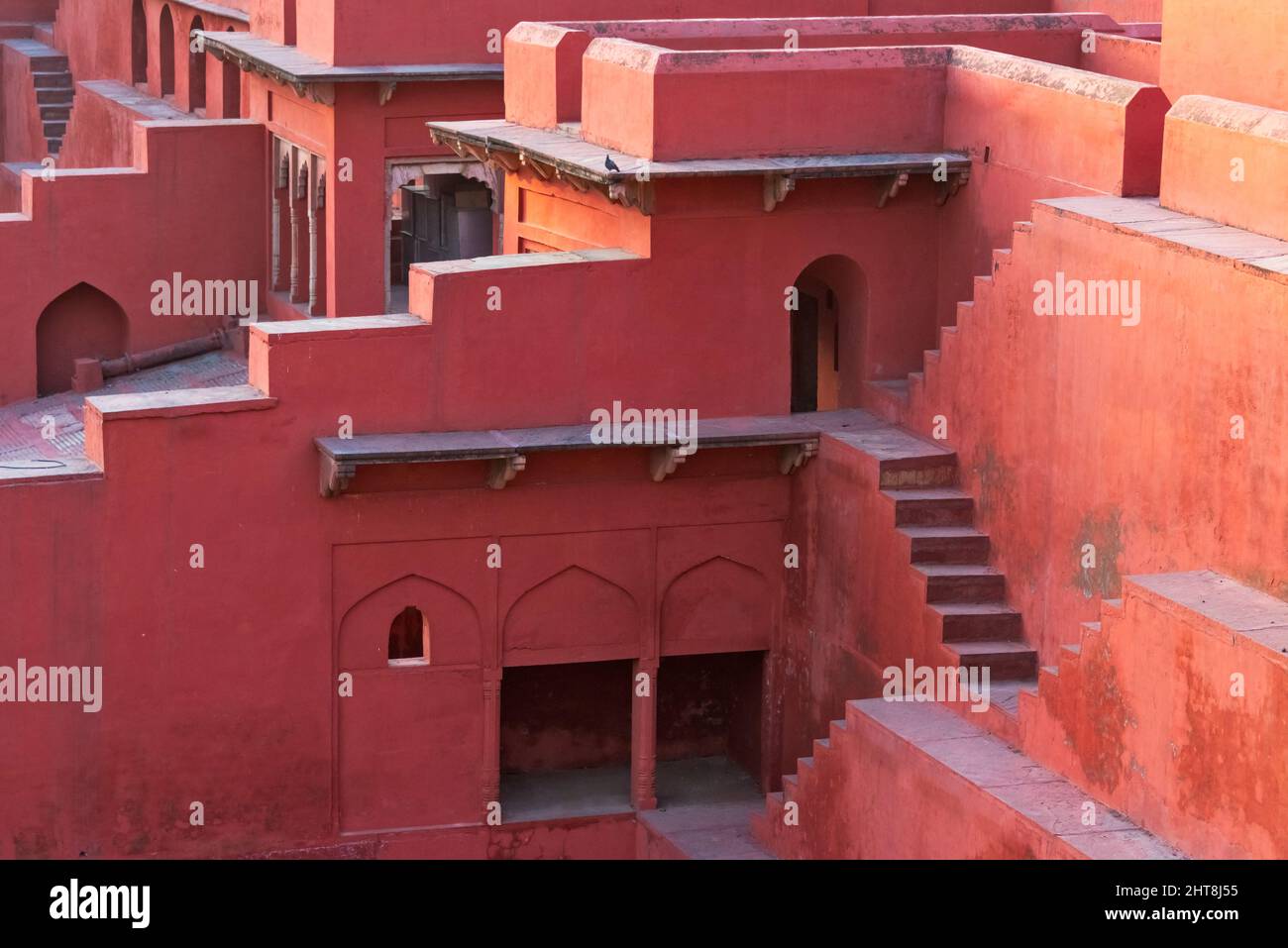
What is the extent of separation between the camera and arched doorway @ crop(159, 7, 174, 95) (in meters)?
27.2

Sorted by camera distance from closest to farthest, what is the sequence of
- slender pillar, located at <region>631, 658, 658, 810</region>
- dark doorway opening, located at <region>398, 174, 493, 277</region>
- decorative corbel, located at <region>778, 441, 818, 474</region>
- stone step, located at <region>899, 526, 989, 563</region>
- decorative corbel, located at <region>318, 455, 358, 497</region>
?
stone step, located at <region>899, 526, 989, 563</region> < decorative corbel, located at <region>318, 455, 358, 497</region> < decorative corbel, located at <region>778, 441, 818, 474</region> < slender pillar, located at <region>631, 658, 658, 810</region> < dark doorway opening, located at <region>398, 174, 493, 277</region>

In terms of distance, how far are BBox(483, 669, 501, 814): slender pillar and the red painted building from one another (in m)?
0.02

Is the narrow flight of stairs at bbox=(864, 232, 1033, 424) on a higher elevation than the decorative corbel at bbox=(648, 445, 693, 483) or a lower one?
higher

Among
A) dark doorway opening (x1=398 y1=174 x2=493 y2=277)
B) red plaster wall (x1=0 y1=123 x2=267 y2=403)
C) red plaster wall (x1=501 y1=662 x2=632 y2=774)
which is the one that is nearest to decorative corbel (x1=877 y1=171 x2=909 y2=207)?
red plaster wall (x1=501 y1=662 x2=632 y2=774)

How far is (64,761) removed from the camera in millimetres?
16266

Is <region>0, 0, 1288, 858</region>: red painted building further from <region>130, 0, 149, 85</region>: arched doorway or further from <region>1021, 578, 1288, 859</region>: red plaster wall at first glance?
<region>130, 0, 149, 85</region>: arched doorway

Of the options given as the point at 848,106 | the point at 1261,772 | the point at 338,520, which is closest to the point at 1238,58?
the point at 848,106

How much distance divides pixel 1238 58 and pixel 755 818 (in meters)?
5.72

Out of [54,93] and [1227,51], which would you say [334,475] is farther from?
[54,93]

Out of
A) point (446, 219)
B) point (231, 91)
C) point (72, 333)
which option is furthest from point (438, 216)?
point (72, 333)

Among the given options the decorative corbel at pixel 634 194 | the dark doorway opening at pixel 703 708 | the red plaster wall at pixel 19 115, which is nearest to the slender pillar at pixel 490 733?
Result: the dark doorway opening at pixel 703 708

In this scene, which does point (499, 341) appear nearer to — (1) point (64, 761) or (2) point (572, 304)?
(2) point (572, 304)

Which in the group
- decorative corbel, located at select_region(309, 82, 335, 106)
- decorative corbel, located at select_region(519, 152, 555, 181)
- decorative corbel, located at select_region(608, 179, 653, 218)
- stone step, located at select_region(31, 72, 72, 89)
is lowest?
decorative corbel, located at select_region(608, 179, 653, 218)

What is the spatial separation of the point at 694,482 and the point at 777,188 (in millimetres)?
2102
